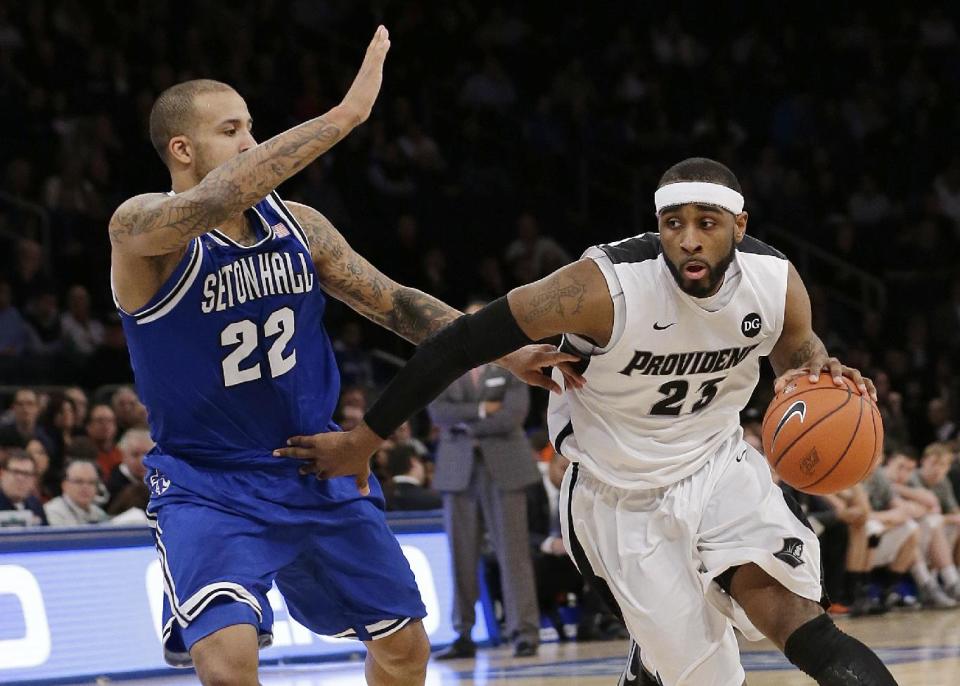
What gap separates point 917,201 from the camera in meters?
17.8

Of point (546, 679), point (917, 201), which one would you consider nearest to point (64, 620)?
point (546, 679)

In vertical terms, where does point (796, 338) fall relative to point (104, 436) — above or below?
above

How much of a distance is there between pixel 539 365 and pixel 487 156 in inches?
450

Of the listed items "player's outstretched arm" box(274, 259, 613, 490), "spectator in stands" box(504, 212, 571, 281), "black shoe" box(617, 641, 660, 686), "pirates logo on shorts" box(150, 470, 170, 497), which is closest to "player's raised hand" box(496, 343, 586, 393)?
"player's outstretched arm" box(274, 259, 613, 490)

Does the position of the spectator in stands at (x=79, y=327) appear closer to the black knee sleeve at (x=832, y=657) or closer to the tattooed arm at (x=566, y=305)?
the tattooed arm at (x=566, y=305)

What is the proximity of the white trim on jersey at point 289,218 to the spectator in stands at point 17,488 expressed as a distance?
497cm

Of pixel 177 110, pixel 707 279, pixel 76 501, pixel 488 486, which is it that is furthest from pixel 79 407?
pixel 707 279

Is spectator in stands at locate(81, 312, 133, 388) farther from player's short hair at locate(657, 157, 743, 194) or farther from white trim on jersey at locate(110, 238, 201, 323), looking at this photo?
player's short hair at locate(657, 157, 743, 194)

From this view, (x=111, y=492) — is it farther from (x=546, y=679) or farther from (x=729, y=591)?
(x=729, y=591)

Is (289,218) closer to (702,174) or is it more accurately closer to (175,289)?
(175,289)

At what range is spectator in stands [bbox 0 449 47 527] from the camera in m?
8.95

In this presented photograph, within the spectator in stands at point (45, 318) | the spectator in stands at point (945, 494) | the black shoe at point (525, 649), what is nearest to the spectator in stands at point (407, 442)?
the black shoe at point (525, 649)

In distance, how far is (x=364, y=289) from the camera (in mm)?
4754

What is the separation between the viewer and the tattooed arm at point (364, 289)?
15.3ft
